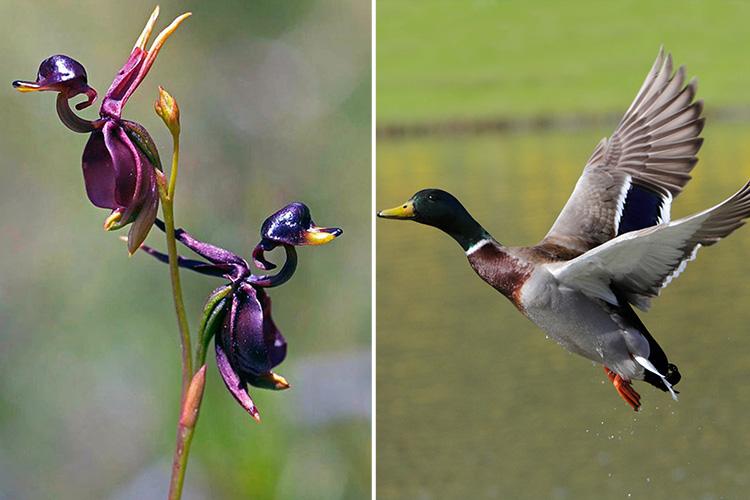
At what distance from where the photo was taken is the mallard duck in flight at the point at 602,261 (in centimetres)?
134

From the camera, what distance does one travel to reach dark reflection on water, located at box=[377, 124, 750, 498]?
3094 millimetres

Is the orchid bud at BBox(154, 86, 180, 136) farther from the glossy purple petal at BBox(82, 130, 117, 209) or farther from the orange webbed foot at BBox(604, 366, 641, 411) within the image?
the orange webbed foot at BBox(604, 366, 641, 411)

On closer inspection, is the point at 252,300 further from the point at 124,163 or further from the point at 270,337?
the point at 124,163

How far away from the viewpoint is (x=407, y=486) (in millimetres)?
3342

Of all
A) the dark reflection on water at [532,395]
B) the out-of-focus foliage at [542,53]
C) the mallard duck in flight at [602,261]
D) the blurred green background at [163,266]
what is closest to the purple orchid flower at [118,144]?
the mallard duck in flight at [602,261]

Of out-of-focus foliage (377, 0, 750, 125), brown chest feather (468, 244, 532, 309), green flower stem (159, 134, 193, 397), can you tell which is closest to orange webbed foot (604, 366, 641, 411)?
brown chest feather (468, 244, 532, 309)

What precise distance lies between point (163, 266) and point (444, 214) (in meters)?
0.42

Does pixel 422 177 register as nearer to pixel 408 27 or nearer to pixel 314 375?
pixel 314 375

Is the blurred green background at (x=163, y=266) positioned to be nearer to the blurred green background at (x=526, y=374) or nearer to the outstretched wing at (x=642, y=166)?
the outstretched wing at (x=642, y=166)

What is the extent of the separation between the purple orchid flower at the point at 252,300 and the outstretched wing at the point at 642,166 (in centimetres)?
56

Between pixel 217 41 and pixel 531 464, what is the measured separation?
6.05 ft

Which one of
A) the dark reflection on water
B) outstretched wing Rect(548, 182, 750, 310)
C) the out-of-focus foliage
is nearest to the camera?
outstretched wing Rect(548, 182, 750, 310)

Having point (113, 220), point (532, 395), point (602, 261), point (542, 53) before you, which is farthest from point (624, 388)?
point (542, 53)

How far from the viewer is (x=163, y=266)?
1.70 meters
